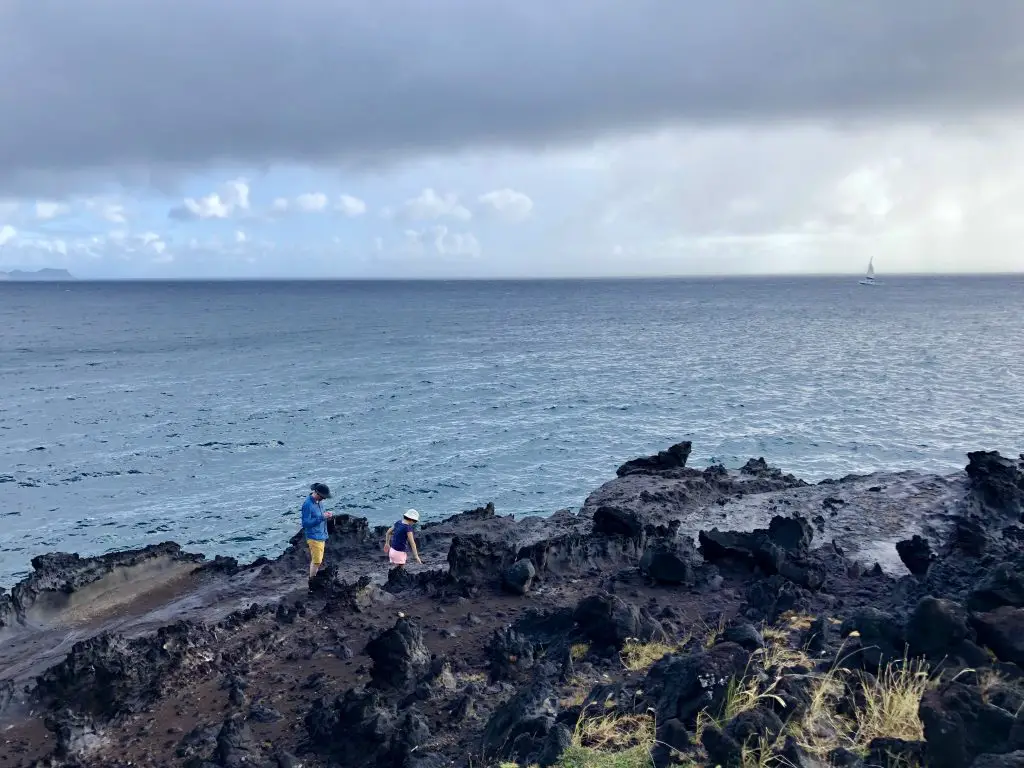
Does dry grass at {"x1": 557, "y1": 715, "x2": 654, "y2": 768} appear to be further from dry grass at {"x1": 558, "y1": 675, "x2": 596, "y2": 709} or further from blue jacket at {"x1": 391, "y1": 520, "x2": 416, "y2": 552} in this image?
blue jacket at {"x1": 391, "y1": 520, "x2": 416, "y2": 552}

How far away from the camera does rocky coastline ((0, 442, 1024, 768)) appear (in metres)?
8.31

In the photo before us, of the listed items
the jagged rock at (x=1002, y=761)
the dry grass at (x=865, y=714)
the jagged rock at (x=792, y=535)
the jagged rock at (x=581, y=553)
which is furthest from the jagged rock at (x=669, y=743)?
the jagged rock at (x=792, y=535)

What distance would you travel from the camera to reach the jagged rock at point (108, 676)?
12.3m

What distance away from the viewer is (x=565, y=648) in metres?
12.2

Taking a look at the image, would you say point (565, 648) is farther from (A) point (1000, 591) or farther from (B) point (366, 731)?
(A) point (1000, 591)

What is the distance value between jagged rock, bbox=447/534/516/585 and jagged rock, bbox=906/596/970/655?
8.68 meters

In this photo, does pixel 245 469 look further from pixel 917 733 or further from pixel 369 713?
pixel 917 733

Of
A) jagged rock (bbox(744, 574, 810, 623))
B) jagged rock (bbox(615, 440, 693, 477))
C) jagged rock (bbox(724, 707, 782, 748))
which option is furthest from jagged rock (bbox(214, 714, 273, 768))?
jagged rock (bbox(615, 440, 693, 477))

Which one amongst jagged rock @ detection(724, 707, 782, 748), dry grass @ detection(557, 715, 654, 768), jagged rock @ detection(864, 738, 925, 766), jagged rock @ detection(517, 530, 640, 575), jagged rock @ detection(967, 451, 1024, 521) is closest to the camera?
jagged rock @ detection(864, 738, 925, 766)

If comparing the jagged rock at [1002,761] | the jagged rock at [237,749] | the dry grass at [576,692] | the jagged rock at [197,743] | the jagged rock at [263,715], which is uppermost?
the jagged rock at [1002,761]

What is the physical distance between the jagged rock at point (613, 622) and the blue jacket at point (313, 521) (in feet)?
24.5

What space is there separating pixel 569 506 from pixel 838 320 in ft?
382

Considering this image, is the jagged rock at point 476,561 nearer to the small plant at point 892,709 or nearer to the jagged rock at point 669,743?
the jagged rock at point 669,743

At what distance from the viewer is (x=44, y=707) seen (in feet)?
41.7
